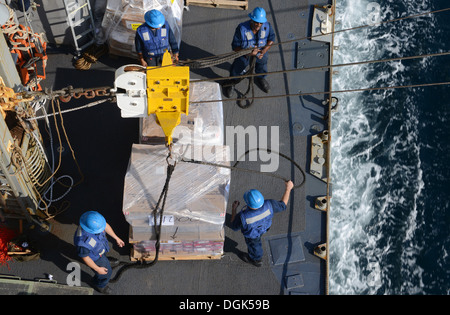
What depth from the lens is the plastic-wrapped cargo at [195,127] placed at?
632 cm

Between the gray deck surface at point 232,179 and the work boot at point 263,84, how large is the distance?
12 cm

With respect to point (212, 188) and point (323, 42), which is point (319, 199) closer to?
point (212, 188)

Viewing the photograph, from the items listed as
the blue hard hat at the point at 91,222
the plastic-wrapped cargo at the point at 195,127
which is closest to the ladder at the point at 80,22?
the plastic-wrapped cargo at the point at 195,127

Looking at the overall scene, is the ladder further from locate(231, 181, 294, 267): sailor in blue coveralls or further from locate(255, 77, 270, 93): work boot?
locate(231, 181, 294, 267): sailor in blue coveralls

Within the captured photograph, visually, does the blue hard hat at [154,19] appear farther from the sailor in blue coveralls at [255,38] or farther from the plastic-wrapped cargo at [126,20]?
the sailor in blue coveralls at [255,38]

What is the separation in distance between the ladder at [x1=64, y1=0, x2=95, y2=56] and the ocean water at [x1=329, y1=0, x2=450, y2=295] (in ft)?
16.2

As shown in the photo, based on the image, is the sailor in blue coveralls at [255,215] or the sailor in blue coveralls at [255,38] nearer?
the sailor in blue coveralls at [255,215]

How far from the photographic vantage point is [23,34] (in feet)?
23.1

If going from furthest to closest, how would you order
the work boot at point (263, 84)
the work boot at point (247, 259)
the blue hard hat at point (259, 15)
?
the work boot at point (263, 84) < the blue hard hat at point (259, 15) < the work boot at point (247, 259)

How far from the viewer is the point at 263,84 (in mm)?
7941

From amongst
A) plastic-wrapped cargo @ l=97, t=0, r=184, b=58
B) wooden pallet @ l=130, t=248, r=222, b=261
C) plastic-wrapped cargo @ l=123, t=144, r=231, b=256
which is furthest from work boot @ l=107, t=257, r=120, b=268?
plastic-wrapped cargo @ l=97, t=0, r=184, b=58

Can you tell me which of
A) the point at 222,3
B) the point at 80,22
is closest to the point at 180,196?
the point at 80,22

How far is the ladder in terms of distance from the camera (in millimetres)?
7341

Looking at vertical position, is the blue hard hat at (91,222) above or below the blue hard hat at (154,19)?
below
